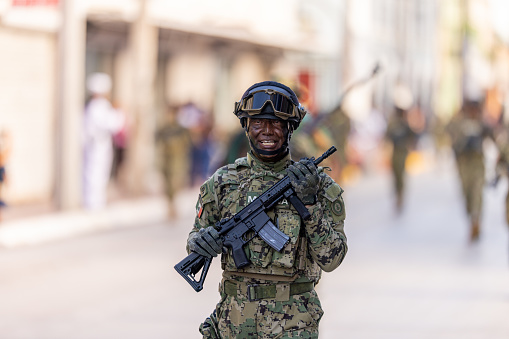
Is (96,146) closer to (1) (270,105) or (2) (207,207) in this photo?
(2) (207,207)

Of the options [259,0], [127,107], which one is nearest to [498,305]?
[127,107]

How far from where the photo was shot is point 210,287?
1008cm

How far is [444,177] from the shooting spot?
28.2 metres

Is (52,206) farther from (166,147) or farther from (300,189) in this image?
(300,189)

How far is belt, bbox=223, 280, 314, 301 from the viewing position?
431 centimetres

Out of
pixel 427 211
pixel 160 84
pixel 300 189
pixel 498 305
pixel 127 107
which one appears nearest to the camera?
pixel 300 189

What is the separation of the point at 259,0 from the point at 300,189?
22268 mm

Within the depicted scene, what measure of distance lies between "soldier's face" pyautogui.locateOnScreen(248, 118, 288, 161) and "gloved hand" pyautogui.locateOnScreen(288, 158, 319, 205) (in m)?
0.18

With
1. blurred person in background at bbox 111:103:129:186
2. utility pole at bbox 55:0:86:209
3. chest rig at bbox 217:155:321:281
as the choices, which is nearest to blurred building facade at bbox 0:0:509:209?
utility pole at bbox 55:0:86:209

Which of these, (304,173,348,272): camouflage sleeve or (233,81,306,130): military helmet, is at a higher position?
(233,81,306,130): military helmet

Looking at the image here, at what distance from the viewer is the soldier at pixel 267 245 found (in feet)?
13.9

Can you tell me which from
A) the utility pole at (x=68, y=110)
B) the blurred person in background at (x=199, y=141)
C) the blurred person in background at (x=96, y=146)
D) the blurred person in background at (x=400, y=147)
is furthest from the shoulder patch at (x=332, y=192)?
the blurred person in background at (x=199, y=141)

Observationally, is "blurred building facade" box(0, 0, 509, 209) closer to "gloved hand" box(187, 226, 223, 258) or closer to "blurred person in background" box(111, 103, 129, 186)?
"blurred person in background" box(111, 103, 129, 186)

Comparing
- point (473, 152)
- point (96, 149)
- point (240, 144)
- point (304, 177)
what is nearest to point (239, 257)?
point (304, 177)
